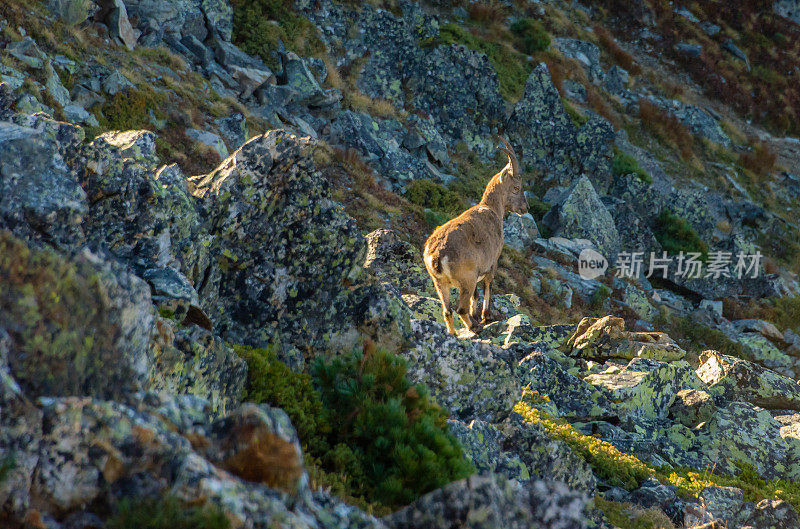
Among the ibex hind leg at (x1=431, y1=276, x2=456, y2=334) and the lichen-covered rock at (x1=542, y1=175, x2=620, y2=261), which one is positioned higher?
the ibex hind leg at (x1=431, y1=276, x2=456, y2=334)

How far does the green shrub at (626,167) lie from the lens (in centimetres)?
3597

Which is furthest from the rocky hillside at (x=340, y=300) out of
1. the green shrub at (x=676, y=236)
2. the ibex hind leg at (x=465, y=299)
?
the ibex hind leg at (x=465, y=299)

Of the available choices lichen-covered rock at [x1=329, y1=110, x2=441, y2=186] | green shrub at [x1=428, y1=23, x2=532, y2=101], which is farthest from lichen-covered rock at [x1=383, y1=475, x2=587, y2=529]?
green shrub at [x1=428, y1=23, x2=532, y2=101]

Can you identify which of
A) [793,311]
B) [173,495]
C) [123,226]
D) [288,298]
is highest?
[173,495]

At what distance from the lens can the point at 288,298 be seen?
7.56 m

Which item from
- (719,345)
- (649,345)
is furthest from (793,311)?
(649,345)

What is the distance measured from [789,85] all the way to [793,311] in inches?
1124

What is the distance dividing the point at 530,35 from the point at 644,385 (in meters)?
34.3

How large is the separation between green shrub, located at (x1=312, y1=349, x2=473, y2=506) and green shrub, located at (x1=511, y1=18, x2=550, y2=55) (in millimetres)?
38465

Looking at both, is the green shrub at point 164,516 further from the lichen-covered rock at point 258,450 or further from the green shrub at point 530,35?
the green shrub at point 530,35

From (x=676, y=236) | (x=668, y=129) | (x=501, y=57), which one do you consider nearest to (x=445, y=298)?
(x=676, y=236)

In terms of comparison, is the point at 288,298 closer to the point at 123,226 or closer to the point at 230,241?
the point at 230,241

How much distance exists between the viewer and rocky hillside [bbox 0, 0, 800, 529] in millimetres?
3707

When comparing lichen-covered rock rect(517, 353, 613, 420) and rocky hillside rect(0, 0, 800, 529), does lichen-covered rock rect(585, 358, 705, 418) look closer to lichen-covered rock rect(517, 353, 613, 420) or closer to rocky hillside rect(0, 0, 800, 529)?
rocky hillside rect(0, 0, 800, 529)
